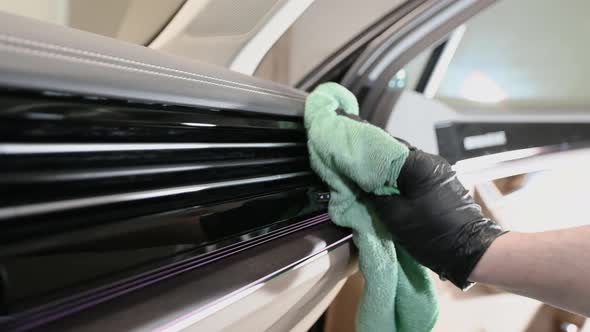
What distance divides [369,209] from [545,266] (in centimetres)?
25

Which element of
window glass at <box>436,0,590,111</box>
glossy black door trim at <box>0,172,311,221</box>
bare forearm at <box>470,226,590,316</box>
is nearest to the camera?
glossy black door trim at <box>0,172,311,221</box>

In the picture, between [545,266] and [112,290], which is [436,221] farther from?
[112,290]

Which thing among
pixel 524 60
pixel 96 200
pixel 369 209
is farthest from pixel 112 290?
pixel 524 60

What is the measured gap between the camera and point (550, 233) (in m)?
0.59

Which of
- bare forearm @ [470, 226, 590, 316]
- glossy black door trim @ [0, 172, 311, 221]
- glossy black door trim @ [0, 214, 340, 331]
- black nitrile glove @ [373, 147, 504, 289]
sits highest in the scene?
glossy black door trim @ [0, 172, 311, 221]

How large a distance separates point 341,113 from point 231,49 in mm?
648

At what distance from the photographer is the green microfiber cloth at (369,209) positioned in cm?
63

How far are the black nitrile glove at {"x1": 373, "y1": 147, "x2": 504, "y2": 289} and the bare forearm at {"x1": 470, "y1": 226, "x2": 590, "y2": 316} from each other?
0.8 inches

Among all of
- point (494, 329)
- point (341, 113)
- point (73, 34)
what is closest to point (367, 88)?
point (341, 113)

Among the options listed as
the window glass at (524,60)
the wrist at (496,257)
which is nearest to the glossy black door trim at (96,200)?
the wrist at (496,257)

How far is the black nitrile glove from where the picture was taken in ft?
2.07

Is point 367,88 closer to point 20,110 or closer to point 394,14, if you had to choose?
point 394,14

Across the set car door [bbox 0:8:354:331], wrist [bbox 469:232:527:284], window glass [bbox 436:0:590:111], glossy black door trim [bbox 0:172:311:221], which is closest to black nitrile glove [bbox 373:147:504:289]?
wrist [bbox 469:232:527:284]

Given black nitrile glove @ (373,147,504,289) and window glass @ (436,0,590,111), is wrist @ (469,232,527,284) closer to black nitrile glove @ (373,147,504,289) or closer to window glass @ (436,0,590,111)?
black nitrile glove @ (373,147,504,289)
